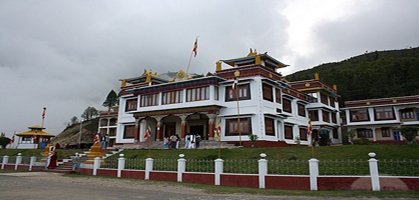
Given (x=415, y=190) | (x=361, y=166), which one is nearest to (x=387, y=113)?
(x=361, y=166)

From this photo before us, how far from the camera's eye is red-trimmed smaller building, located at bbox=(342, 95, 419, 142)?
121 ft

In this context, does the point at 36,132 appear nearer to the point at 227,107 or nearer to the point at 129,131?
the point at 129,131

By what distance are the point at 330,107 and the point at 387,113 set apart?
6.47 meters

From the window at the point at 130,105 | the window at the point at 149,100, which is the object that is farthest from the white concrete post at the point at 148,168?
the window at the point at 130,105

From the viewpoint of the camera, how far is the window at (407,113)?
37.2 metres

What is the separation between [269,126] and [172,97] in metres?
9.67

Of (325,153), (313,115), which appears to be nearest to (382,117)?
(313,115)

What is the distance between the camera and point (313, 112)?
125 ft

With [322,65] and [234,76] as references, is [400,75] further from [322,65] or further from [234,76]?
[234,76]

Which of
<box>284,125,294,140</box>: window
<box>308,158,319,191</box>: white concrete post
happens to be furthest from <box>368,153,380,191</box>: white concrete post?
<box>284,125,294,140</box>: window

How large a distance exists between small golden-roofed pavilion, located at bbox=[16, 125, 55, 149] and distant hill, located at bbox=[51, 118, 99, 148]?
18308mm

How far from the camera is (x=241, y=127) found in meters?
27.1

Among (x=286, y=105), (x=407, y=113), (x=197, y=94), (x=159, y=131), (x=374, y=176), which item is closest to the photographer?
(x=374, y=176)

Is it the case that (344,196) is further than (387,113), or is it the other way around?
Result: (387,113)
